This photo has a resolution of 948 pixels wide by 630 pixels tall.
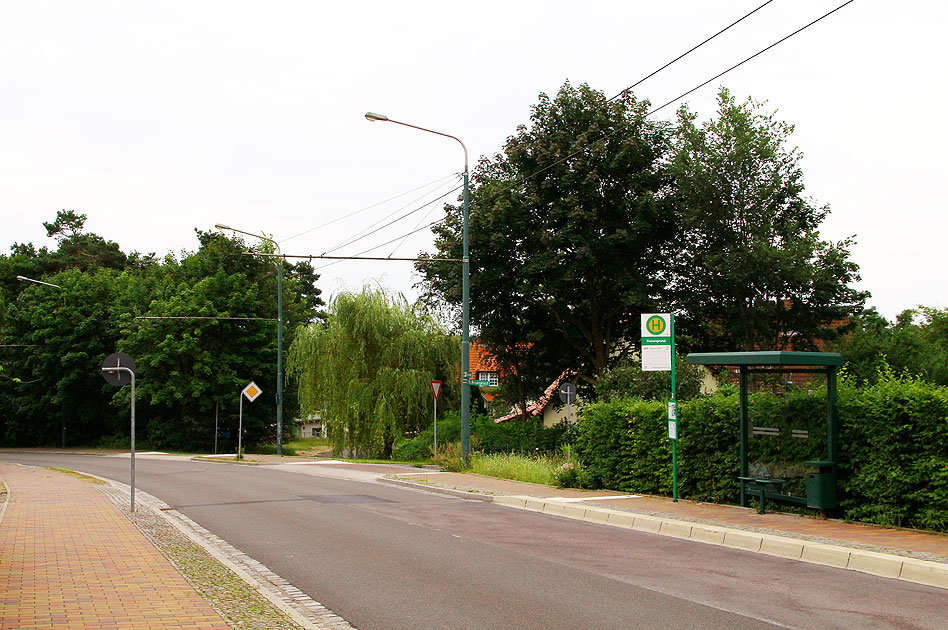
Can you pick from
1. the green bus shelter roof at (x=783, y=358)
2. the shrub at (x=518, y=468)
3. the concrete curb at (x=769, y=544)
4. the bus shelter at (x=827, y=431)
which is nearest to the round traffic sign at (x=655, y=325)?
the bus shelter at (x=827, y=431)

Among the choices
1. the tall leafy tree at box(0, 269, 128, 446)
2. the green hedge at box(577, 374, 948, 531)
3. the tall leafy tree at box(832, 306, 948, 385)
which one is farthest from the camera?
the tall leafy tree at box(0, 269, 128, 446)

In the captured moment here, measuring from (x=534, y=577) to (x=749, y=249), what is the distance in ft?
75.8

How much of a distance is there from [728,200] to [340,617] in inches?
1072

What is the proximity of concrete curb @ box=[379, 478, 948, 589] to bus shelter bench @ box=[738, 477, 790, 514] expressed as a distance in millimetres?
1595

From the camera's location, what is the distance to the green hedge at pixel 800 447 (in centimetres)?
1134

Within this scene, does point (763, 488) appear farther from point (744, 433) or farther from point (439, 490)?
point (439, 490)

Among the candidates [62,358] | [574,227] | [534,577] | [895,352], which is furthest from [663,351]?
[62,358]

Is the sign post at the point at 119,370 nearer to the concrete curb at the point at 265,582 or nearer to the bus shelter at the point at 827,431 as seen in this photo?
the concrete curb at the point at 265,582

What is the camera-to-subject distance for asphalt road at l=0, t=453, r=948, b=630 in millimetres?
7227

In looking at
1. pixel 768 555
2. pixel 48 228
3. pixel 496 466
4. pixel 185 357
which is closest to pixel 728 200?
pixel 496 466

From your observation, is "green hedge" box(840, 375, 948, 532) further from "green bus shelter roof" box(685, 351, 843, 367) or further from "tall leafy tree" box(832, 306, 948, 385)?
"tall leafy tree" box(832, 306, 948, 385)

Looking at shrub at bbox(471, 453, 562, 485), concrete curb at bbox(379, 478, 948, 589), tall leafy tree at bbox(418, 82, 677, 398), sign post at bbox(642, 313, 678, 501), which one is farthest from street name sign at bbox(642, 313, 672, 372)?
tall leafy tree at bbox(418, 82, 677, 398)

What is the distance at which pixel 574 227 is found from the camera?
30.0 meters

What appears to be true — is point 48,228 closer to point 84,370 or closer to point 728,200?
point 84,370
